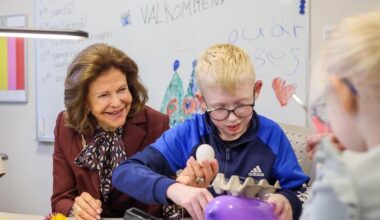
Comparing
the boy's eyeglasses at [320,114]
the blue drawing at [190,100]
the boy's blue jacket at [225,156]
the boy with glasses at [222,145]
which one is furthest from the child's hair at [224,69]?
the blue drawing at [190,100]

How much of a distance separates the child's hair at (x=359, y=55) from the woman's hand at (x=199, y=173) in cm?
55

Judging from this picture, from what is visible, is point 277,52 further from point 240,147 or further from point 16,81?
point 16,81

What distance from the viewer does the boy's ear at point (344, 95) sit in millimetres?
530

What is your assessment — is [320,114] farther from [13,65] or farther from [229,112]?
[13,65]

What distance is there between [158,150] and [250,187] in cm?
Result: 54

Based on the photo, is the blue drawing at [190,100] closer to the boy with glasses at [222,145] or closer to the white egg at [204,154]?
the boy with glasses at [222,145]

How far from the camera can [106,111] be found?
164 cm

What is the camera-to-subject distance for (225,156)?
1301 millimetres

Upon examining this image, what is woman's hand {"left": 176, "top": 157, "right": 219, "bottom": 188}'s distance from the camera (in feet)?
3.49

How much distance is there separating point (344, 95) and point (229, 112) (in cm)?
68

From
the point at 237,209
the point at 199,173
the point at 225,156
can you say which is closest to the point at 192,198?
the point at 199,173

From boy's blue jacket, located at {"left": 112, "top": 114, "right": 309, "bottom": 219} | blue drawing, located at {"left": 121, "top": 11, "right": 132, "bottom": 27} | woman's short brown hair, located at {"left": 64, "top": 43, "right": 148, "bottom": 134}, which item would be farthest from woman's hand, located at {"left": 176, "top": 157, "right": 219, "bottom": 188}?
blue drawing, located at {"left": 121, "top": 11, "right": 132, "bottom": 27}

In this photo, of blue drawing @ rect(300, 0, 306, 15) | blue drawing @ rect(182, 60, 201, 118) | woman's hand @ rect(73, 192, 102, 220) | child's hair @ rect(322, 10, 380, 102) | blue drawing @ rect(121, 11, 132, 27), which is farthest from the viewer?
blue drawing @ rect(121, 11, 132, 27)

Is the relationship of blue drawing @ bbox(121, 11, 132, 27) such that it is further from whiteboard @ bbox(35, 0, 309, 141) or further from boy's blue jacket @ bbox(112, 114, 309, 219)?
boy's blue jacket @ bbox(112, 114, 309, 219)
